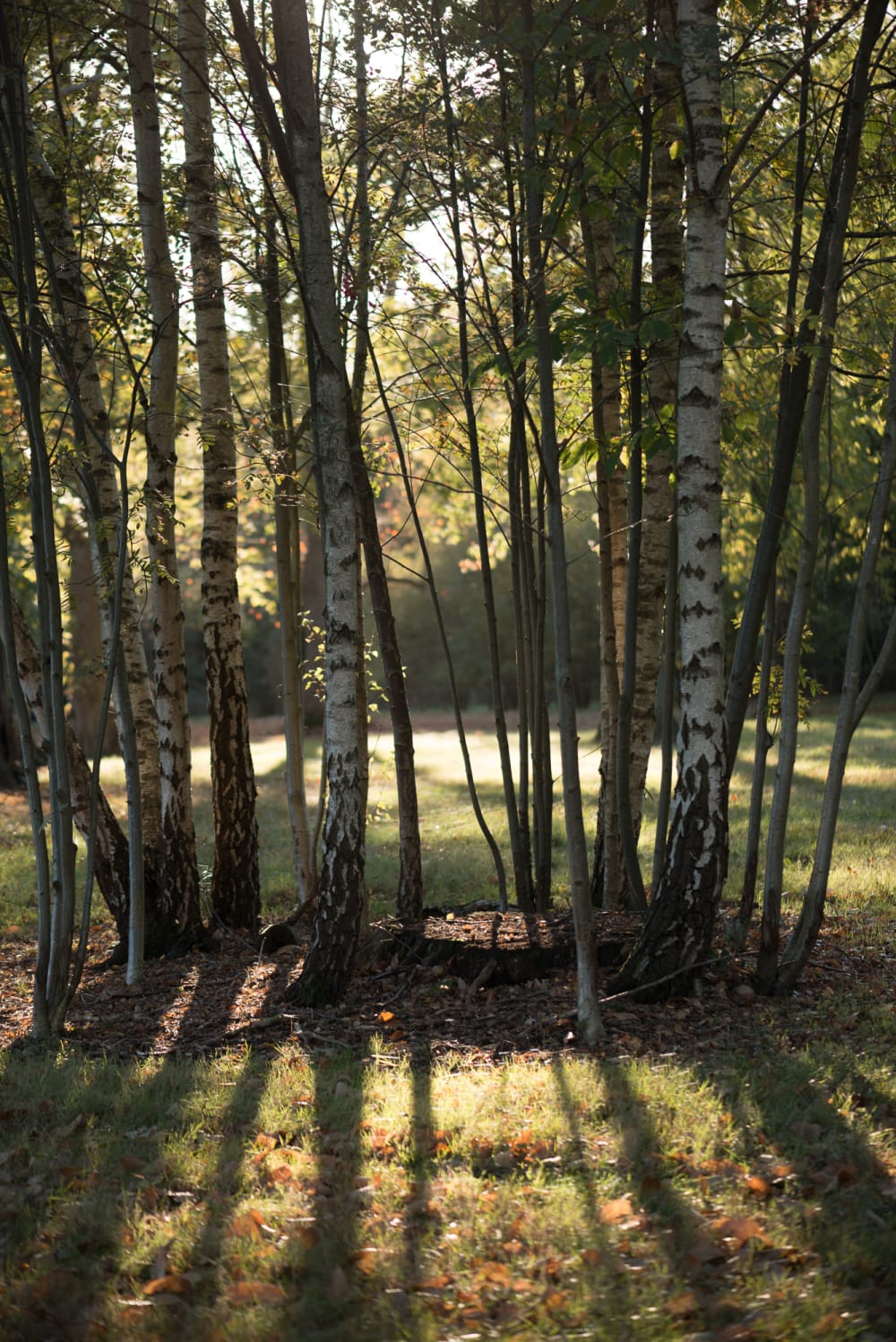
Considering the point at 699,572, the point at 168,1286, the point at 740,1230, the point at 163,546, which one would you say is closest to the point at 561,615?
the point at 699,572

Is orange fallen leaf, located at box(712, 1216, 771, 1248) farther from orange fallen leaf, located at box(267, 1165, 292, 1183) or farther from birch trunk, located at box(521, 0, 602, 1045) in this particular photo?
birch trunk, located at box(521, 0, 602, 1045)

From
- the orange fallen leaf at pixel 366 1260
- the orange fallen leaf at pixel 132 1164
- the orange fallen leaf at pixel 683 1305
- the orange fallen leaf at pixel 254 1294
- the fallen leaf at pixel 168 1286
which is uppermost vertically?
the orange fallen leaf at pixel 683 1305

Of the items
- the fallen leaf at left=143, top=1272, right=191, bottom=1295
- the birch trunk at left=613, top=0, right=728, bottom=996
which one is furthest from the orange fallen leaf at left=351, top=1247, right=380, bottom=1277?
the birch trunk at left=613, top=0, right=728, bottom=996

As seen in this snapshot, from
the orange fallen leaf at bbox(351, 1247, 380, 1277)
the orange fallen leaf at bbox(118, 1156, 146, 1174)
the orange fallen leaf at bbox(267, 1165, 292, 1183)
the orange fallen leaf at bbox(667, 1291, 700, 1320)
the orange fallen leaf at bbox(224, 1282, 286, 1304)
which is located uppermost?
the orange fallen leaf at bbox(667, 1291, 700, 1320)

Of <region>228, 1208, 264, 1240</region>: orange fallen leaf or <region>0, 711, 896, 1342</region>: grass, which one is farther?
<region>228, 1208, 264, 1240</region>: orange fallen leaf

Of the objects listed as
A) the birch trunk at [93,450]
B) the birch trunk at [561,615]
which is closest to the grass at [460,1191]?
the birch trunk at [561,615]

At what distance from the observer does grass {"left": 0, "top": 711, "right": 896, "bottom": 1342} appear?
113 inches

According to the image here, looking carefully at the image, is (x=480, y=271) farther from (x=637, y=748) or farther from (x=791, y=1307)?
(x=791, y=1307)

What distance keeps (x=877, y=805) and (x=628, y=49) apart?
10214mm

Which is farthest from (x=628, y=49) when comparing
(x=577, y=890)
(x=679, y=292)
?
(x=577, y=890)

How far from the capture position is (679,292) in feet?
19.9

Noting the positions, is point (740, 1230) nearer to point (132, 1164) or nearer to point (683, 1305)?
point (683, 1305)

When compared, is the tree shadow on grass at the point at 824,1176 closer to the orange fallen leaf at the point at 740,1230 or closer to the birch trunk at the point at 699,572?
the orange fallen leaf at the point at 740,1230

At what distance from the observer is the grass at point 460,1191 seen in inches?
113
